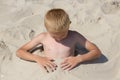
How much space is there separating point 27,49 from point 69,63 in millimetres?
517

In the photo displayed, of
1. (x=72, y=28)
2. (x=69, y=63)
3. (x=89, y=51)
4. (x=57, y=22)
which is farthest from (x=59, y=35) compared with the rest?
(x=72, y=28)

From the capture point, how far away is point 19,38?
4258 mm

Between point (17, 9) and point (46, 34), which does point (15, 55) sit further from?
point (17, 9)

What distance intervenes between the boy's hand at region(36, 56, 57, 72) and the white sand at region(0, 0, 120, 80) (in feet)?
0.18

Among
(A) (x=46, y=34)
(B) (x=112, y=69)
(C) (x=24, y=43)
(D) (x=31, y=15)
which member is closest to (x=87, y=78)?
(B) (x=112, y=69)

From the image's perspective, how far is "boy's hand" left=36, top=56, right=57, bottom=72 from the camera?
362cm

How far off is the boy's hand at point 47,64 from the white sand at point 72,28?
55 mm

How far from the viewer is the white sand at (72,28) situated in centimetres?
367

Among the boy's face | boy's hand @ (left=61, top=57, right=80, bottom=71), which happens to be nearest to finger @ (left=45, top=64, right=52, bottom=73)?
boy's hand @ (left=61, top=57, right=80, bottom=71)

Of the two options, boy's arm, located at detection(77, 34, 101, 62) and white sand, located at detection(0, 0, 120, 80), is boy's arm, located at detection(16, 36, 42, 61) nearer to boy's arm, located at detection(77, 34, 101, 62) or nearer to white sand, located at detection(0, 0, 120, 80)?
white sand, located at detection(0, 0, 120, 80)

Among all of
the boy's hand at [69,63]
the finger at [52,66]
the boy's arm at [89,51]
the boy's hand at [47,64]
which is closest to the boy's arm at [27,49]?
the boy's hand at [47,64]

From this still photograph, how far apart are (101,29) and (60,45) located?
77 centimetres

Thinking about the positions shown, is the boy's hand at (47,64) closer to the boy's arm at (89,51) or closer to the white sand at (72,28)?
the white sand at (72,28)

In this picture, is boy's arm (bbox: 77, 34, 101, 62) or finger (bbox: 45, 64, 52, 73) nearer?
finger (bbox: 45, 64, 52, 73)
